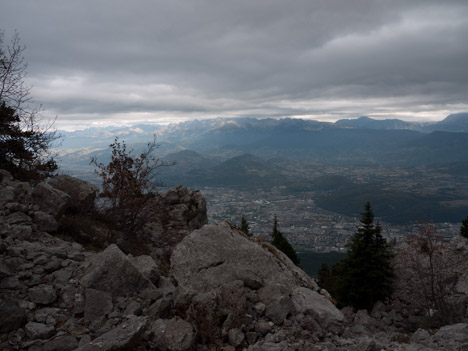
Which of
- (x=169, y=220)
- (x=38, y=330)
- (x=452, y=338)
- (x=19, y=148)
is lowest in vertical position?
(x=169, y=220)

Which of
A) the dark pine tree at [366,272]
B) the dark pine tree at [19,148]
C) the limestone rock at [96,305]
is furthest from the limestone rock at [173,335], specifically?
the dark pine tree at [366,272]

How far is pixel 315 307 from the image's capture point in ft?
23.0

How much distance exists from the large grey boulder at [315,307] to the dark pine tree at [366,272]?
13816 millimetres

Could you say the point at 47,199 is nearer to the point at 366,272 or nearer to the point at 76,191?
the point at 76,191

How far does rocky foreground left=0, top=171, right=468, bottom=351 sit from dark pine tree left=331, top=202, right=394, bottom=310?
12.3 m

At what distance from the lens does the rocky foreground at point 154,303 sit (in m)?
5.04

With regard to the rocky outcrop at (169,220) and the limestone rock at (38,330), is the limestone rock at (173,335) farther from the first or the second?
the rocky outcrop at (169,220)

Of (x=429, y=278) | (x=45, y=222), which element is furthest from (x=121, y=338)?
(x=429, y=278)

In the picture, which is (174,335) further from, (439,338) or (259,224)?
(259,224)

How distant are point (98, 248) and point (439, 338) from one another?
1188cm

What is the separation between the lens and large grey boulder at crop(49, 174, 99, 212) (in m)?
12.9

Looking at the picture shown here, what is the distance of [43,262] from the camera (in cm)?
707

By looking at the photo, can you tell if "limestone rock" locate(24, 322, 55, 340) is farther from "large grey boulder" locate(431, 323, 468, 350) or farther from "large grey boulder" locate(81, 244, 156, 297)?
"large grey boulder" locate(431, 323, 468, 350)

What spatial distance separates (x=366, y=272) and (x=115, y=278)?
18.8 metres
